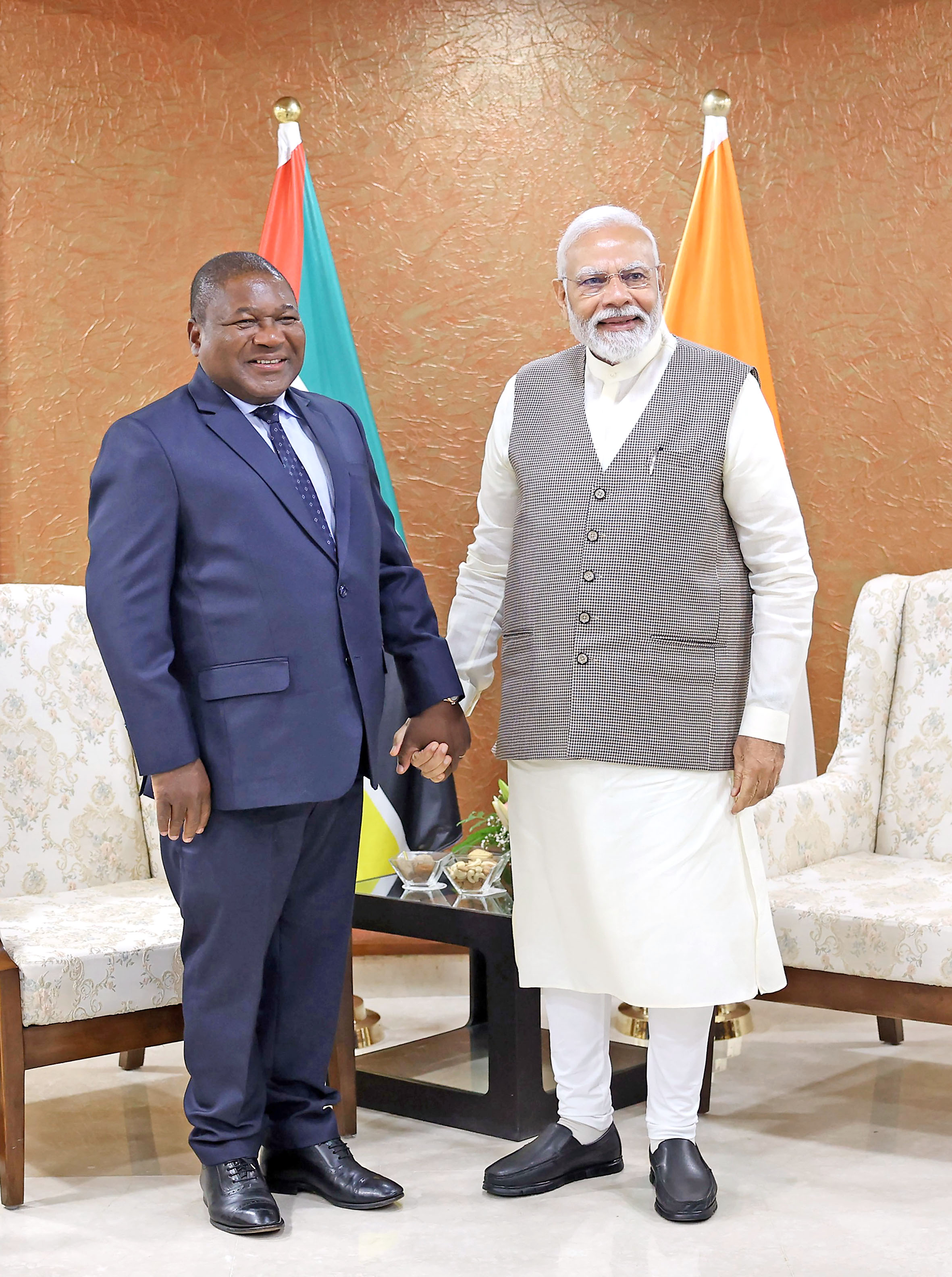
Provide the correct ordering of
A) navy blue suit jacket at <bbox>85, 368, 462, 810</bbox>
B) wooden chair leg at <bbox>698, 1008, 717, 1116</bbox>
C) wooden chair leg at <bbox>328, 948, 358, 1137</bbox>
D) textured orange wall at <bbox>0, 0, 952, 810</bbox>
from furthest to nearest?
textured orange wall at <bbox>0, 0, 952, 810</bbox>, wooden chair leg at <bbox>698, 1008, 717, 1116</bbox>, wooden chair leg at <bbox>328, 948, 358, 1137</bbox>, navy blue suit jacket at <bbox>85, 368, 462, 810</bbox>

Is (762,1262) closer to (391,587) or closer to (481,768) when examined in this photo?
(391,587)

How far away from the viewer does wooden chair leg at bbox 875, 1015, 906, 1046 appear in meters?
3.24

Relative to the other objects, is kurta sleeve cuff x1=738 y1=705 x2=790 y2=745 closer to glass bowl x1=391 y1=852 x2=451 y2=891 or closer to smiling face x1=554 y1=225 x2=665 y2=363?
smiling face x1=554 y1=225 x2=665 y2=363

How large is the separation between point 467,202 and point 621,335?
1759 millimetres

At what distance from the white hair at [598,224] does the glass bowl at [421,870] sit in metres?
1.22

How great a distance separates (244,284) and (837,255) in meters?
2.08

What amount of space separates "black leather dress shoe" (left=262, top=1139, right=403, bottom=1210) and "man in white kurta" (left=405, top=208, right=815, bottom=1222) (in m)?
0.20

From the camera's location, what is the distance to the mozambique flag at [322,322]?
137 inches

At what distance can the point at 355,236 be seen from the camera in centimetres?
389

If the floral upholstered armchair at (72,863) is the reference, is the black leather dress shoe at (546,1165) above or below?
below

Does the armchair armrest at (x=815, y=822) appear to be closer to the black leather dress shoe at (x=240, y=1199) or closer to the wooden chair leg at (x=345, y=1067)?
the wooden chair leg at (x=345, y=1067)

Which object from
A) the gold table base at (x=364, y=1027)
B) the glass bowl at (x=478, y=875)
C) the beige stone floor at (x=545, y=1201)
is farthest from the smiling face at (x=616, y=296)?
the gold table base at (x=364, y=1027)

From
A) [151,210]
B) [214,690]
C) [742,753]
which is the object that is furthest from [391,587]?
[151,210]

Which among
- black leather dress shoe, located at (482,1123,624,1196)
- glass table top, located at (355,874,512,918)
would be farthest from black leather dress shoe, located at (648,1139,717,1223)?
glass table top, located at (355,874,512,918)
